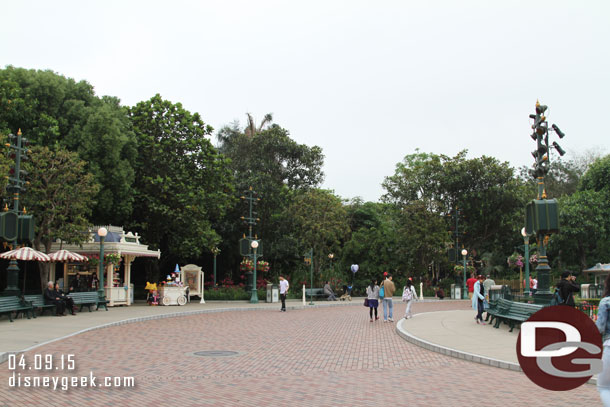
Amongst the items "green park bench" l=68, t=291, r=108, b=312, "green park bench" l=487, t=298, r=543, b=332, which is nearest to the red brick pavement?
"green park bench" l=487, t=298, r=543, b=332

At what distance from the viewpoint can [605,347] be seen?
5.66 m

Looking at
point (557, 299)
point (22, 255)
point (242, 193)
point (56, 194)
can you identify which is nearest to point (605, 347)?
point (557, 299)

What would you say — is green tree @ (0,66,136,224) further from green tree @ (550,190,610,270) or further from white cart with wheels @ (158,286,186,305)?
green tree @ (550,190,610,270)

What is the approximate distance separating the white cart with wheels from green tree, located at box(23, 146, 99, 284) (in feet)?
19.3

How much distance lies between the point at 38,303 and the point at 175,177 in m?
14.0

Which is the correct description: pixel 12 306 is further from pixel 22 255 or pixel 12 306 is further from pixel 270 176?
pixel 270 176

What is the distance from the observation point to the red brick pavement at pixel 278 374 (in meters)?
7.96

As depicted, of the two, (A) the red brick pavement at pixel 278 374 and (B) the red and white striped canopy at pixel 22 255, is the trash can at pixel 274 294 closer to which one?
(B) the red and white striped canopy at pixel 22 255

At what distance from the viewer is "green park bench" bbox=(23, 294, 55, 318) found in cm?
2160

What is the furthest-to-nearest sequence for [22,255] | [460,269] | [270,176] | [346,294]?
1. [270,176]
2. [460,269]
3. [346,294]
4. [22,255]

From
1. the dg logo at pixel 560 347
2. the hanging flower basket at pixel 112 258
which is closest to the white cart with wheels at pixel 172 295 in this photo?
the hanging flower basket at pixel 112 258

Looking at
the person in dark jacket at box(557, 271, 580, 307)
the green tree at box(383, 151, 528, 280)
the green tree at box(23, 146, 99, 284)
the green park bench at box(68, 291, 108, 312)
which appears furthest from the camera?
the green tree at box(383, 151, 528, 280)

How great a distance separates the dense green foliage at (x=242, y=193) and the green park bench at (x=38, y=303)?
165 inches

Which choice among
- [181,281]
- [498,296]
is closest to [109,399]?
[498,296]
